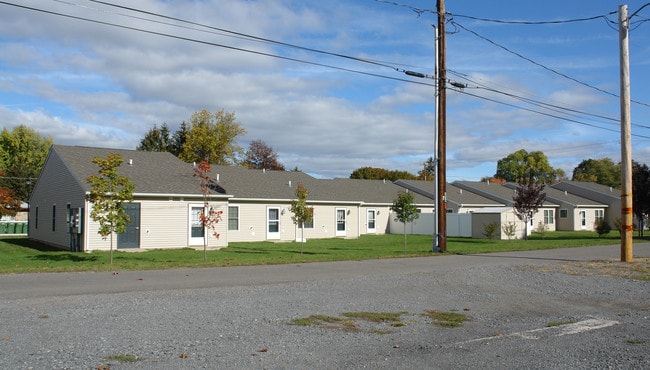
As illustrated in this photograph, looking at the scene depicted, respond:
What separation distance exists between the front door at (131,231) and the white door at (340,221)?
1596 centimetres

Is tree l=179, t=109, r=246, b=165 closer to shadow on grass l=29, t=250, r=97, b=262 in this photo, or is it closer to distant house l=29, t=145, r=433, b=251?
distant house l=29, t=145, r=433, b=251

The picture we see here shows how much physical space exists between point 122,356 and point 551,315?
7518mm

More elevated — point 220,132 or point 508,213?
point 220,132

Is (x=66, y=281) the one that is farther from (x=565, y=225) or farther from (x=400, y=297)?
(x=565, y=225)

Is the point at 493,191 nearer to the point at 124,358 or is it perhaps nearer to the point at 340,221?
the point at 340,221

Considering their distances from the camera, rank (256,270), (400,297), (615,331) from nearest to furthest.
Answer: (615,331), (400,297), (256,270)

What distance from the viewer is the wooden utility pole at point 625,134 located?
68.4 feet

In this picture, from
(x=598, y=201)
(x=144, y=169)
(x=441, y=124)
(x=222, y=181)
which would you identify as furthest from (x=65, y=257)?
(x=598, y=201)

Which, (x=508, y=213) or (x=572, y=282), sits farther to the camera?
(x=508, y=213)

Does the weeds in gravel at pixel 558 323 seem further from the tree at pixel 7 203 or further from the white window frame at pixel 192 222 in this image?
the tree at pixel 7 203

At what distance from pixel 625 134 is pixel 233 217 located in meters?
21.0

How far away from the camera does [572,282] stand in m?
15.5

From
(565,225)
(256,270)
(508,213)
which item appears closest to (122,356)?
(256,270)

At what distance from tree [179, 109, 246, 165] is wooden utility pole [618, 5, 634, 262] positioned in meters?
45.9
